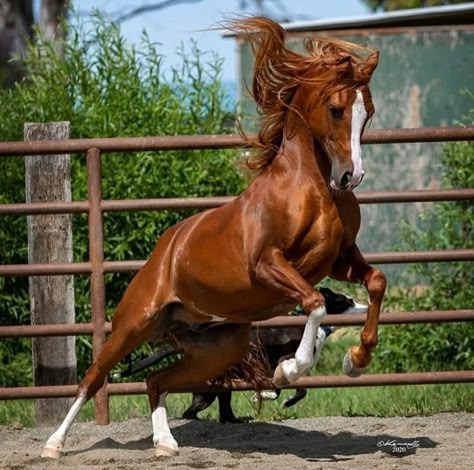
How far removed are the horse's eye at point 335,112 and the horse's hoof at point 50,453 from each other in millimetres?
2300

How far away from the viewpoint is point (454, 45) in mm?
13812

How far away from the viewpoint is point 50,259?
752 cm

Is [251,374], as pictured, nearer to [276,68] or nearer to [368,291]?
[368,291]

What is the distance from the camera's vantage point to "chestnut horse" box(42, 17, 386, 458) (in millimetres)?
5738

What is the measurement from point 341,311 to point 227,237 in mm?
1899

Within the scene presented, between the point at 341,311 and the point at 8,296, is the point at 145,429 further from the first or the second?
the point at 8,296

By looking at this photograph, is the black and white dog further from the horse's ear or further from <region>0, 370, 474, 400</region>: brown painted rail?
the horse's ear

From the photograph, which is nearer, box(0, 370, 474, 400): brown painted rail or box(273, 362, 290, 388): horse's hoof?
box(273, 362, 290, 388): horse's hoof

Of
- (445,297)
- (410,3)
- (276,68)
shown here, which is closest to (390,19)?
(445,297)

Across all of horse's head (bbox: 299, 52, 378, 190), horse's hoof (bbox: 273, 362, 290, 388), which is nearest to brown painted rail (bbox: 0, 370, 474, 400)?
horse's hoof (bbox: 273, 362, 290, 388)

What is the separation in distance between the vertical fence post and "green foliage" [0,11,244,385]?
1886 mm

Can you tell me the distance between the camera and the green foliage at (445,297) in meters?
9.33

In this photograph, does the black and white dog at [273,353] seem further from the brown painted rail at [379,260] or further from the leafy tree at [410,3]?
the leafy tree at [410,3]

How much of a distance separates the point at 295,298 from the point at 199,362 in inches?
40.1
